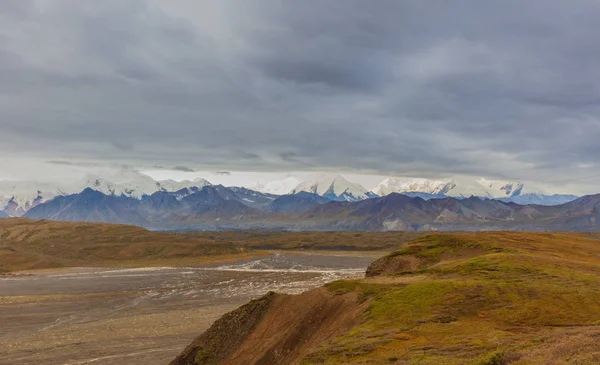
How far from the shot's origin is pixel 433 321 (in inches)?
1407

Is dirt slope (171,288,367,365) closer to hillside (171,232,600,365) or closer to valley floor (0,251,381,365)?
hillside (171,232,600,365)

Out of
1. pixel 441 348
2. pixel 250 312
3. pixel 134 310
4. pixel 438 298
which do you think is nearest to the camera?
pixel 441 348

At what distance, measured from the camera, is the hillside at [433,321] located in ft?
88.5

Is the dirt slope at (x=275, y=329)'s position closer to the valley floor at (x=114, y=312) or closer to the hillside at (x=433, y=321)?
the hillside at (x=433, y=321)

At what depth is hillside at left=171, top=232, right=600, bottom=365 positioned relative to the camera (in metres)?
27.0

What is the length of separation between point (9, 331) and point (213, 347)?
45.5 meters

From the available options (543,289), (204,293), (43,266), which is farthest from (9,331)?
(43,266)

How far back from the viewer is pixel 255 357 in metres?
40.1

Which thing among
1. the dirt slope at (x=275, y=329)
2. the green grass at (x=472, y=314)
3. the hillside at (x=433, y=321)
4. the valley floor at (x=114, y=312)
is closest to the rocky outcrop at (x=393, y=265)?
the hillside at (x=433, y=321)

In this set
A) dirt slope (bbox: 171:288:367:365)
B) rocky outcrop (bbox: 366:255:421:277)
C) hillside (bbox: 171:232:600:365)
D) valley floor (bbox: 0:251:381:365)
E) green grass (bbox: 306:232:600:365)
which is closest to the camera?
hillside (bbox: 171:232:600:365)

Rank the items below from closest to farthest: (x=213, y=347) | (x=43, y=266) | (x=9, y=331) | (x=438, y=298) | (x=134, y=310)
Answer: (x=438, y=298), (x=213, y=347), (x=9, y=331), (x=134, y=310), (x=43, y=266)

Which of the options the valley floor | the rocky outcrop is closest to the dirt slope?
the valley floor

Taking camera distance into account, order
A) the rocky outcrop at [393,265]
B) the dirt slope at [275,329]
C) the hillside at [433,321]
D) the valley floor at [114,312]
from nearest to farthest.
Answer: the hillside at [433,321], the dirt slope at [275,329], the valley floor at [114,312], the rocky outcrop at [393,265]

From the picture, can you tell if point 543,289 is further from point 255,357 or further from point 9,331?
point 9,331
